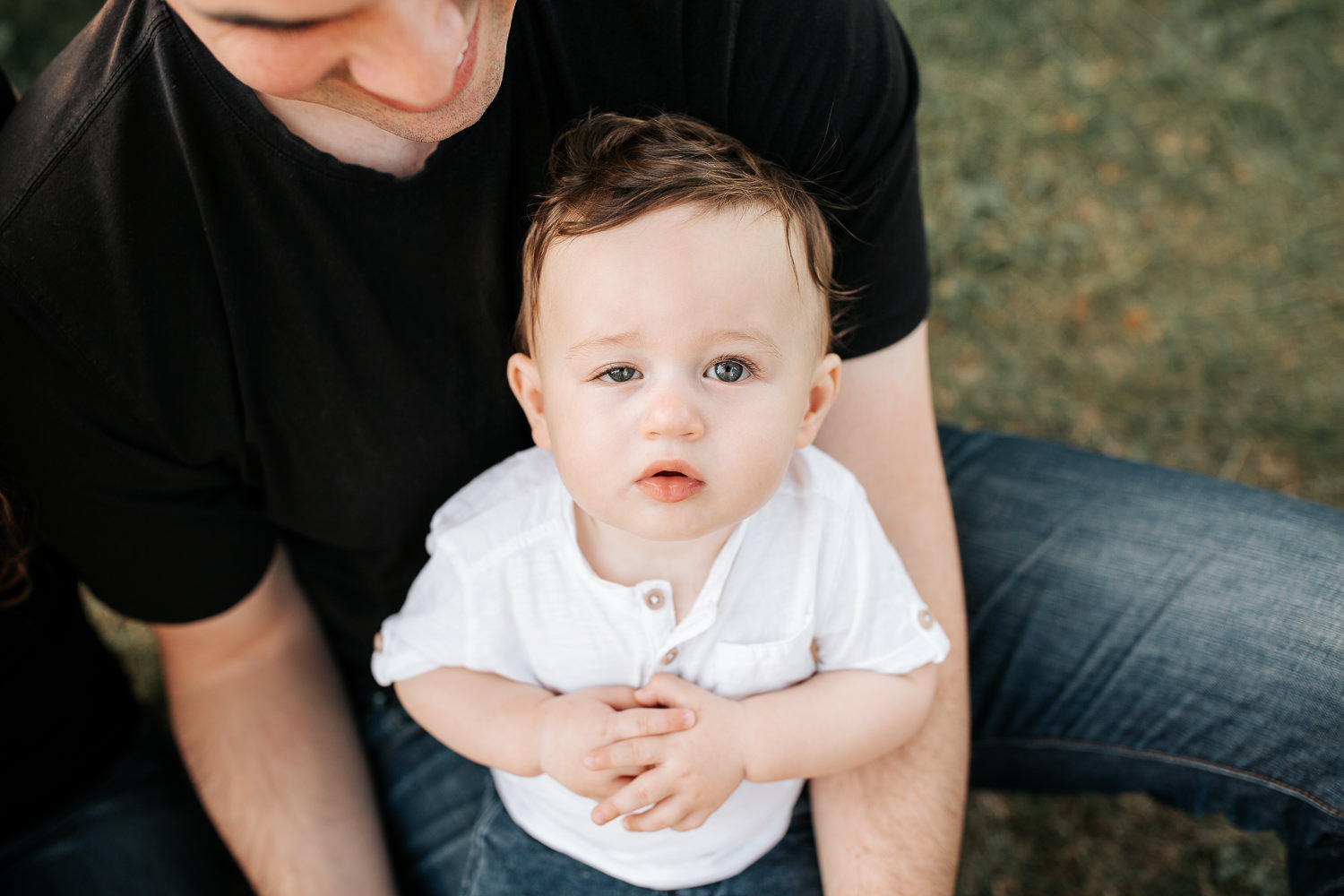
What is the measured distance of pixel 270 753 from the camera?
169 cm

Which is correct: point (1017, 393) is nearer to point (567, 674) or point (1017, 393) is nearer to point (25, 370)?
point (567, 674)

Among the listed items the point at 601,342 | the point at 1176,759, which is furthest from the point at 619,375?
the point at 1176,759

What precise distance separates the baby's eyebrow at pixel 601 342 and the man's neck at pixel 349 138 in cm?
32

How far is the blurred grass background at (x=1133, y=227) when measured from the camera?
9.57ft

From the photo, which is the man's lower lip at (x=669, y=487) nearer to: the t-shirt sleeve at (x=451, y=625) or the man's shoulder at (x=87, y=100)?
the t-shirt sleeve at (x=451, y=625)

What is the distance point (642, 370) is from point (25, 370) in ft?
2.59

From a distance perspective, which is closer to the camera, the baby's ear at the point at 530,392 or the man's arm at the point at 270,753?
the baby's ear at the point at 530,392

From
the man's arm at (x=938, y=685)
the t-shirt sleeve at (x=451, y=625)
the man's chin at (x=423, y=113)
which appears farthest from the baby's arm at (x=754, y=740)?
the man's chin at (x=423, y=113)

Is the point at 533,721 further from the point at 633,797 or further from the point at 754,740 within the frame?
the point at 754,740

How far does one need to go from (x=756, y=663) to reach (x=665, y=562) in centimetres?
20

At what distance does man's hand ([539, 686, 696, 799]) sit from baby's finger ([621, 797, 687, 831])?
0.05 meters

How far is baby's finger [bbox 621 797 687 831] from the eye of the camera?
1.35 metres

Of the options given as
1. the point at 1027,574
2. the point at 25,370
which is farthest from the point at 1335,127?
the point at 25,370

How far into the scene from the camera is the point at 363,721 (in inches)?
76.0
